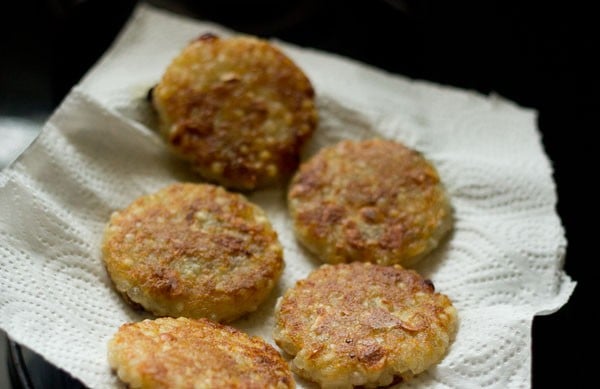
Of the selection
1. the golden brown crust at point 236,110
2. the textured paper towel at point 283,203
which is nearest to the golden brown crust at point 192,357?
the textured paper towel at point 283,203

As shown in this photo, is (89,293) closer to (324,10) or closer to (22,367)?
(22,367)

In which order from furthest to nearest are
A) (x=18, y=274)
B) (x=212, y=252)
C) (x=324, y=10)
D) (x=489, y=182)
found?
(x=324, y=10) → (x=489, y=182) → (x=212, y=252) → (x=18, y=274)

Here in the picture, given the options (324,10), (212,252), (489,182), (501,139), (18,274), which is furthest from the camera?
(324,10)

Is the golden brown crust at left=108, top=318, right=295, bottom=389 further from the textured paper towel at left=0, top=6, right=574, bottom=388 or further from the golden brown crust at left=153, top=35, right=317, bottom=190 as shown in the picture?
the golden brown crust at left=153, top=35, right=317, bottom=190

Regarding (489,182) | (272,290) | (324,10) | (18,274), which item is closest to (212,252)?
(272,290)

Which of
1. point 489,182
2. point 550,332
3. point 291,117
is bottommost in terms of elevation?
point 550,332

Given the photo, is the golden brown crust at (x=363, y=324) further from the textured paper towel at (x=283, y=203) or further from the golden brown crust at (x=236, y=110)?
the golden brown crust at (x=236, y=110)

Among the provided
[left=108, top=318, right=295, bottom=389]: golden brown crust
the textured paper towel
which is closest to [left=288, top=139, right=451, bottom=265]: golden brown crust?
the textured paper towel

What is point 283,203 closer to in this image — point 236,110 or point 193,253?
point 236,110
